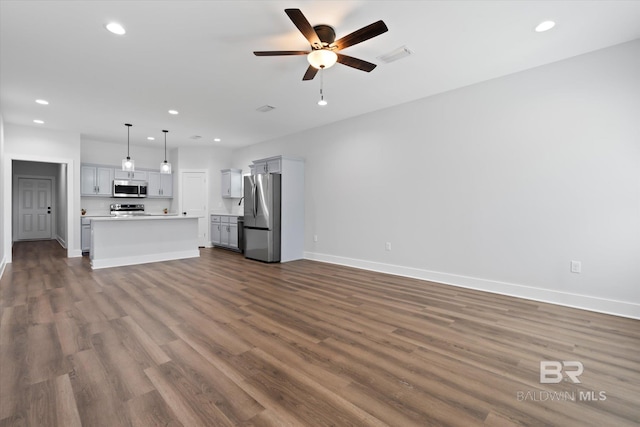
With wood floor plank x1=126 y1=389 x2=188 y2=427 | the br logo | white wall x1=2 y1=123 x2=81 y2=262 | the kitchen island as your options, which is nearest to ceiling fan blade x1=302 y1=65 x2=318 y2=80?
wood floor plank x1=126 y1=389 x2=188 y2=427

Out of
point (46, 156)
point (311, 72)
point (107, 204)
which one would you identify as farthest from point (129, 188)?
point (311, 72)

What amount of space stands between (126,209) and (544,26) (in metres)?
9.23

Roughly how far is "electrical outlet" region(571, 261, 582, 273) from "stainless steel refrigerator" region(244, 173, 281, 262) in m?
4.60

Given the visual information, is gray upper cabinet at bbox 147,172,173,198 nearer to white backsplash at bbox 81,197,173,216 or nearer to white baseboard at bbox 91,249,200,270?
white backsplash at bbox 81,197,173,216

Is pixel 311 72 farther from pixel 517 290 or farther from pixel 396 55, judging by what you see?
pixel 517 290

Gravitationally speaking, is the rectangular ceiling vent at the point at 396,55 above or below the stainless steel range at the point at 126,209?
above

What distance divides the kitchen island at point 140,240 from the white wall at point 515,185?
3.70m

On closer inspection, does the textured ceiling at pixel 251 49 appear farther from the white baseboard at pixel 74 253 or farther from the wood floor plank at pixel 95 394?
the white baseboard at pixel 74 253

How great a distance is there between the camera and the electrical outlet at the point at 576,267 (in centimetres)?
322

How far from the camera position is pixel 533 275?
352 centimetres

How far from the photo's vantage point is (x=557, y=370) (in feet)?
6.54

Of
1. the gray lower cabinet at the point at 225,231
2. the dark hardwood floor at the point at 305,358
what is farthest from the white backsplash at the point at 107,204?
the dark hardwood floor at the point at 305,358

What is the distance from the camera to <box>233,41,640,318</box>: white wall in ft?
9.93

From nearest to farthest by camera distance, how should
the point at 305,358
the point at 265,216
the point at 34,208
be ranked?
the point at 305,358, the point at 265,216, the point at 34,208
